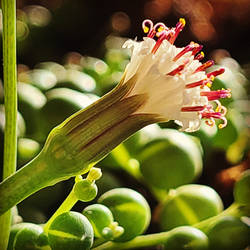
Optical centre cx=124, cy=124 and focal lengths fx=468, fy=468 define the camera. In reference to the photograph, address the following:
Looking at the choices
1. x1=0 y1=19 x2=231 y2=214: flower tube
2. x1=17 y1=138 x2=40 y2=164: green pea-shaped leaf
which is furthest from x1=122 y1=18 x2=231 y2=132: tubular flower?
x1=17 y1=138 x2=40 y2=164: green pea-shaped leaf

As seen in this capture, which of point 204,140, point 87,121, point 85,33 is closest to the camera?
point 87,121

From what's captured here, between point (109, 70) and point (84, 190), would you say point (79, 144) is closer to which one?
point (84, 190)

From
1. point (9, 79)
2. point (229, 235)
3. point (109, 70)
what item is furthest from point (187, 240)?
point (109, 70)

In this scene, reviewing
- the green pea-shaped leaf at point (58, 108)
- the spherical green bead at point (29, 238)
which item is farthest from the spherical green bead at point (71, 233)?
the green pea-shaped leaf at point (58, 108)

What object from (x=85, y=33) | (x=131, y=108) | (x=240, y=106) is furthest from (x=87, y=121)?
(x=85, y=33)

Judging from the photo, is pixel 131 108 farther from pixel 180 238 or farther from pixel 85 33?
pixel 85 33

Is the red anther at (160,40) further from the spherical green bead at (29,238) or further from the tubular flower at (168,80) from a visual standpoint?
the spherical green bead at (29,238)
